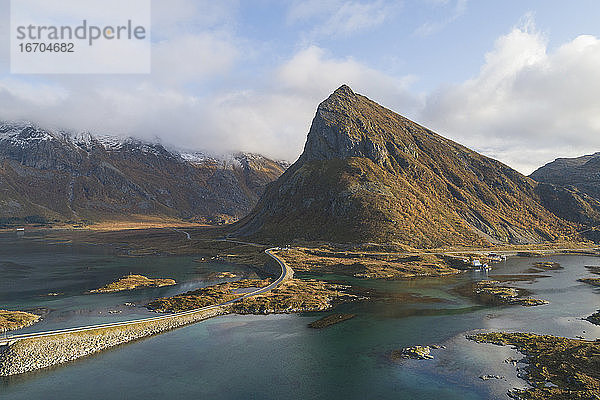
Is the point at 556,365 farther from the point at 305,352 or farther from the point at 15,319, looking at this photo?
the point at 15,319

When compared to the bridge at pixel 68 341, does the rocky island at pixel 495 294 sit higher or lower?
lower

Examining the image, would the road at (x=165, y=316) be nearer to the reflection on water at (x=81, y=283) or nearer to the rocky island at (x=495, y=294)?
the reflection on water at (x=81, y=283)

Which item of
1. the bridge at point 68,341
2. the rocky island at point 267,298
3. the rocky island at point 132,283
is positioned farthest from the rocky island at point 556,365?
the rocky island at point 132,283

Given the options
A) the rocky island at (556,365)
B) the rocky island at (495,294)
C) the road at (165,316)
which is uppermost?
Result: the road at (165,316)

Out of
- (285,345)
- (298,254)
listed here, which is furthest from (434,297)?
(298,254)

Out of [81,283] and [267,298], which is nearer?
[267,298]

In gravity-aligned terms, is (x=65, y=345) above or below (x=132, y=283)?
above

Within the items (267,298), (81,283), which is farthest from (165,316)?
(81,283)
